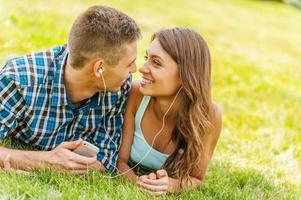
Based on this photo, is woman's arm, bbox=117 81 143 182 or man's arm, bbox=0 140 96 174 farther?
woman's arm, bbox=117 81 143 182

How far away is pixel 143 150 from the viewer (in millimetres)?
4379

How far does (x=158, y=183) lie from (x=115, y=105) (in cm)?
64

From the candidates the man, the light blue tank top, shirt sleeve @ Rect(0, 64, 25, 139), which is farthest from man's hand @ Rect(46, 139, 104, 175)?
the light blue tank top

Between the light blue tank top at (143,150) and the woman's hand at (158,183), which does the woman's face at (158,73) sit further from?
the woman's hand at (158,183)

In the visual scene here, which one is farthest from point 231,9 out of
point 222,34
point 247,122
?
point 247,122

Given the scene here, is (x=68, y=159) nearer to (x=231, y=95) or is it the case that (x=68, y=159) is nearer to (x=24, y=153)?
(x=24, y=153)

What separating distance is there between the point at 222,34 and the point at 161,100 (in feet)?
31.4

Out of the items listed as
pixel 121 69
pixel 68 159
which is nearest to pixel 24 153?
pixel 68 159

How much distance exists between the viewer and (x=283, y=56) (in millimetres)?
12680

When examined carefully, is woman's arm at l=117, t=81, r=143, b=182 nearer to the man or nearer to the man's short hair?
the man

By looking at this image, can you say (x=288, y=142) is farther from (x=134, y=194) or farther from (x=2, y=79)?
(x=2, y=79)

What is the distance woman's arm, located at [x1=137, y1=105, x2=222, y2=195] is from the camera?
3.98 metres

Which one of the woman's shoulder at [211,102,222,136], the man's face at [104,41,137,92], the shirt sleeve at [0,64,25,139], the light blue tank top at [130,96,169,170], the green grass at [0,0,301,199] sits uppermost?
the man's face at [104,41,137,92]

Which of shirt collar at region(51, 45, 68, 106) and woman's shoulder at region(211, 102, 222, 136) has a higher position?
shirt collar at region(51, 45, 68, 106)
